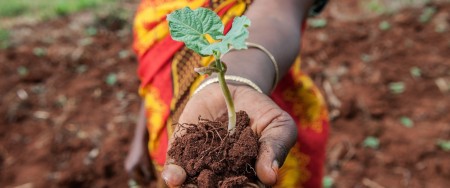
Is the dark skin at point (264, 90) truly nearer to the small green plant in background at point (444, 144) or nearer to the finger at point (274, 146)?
the finger at point (274, 146)

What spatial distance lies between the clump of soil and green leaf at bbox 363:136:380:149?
1.91m

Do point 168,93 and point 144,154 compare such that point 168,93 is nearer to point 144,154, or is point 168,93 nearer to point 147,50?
point 147,50

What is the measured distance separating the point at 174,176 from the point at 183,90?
0.51 m

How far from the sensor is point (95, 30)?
14.2ft

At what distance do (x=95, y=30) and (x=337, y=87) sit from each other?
79.3 inches

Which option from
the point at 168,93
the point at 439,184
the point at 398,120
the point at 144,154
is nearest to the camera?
the point at 168,93

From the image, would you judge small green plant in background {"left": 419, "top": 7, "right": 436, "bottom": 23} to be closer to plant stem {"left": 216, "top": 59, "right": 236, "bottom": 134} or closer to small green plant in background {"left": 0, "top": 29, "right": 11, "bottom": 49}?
small green plant in background {"left": 0, "top": 29, "right": 11, "bottom": 49}

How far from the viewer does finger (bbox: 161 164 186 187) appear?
3.25 ft

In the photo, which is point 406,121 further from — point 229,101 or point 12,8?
point 12,8

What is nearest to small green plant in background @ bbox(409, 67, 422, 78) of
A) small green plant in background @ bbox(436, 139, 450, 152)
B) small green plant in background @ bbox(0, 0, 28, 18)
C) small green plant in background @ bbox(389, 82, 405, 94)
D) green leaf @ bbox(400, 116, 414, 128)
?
small green plant in background @ bbox(389, 82, 405, 94)

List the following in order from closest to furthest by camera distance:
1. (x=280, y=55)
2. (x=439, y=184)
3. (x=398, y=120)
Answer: (x=280, y=55) < (x=439, y=184) < (x=398, y=120)

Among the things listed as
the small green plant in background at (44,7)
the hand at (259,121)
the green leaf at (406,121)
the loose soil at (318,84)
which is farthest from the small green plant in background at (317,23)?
the hand at (259,121)

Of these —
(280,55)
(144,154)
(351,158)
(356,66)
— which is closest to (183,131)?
(280,55)

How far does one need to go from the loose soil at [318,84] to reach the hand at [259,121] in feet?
5.33
